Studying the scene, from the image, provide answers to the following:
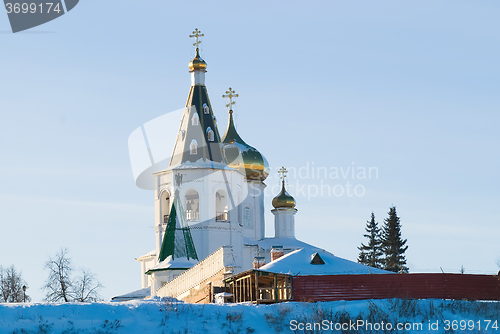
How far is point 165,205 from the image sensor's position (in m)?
46.8

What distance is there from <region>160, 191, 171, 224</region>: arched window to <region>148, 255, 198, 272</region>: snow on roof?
3714 mm

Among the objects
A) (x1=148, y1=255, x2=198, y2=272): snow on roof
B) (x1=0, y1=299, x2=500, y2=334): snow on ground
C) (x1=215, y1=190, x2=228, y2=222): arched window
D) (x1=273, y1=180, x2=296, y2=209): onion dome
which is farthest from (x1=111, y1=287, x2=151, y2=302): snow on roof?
(x1=0, y1=299, x2=500, y2=334): snow on ground

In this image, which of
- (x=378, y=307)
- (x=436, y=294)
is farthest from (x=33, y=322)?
(x=436, y=294)

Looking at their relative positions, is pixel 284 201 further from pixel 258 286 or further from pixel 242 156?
pixel 258 286

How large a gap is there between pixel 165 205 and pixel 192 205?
1265mm

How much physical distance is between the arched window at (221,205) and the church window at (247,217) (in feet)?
13.5

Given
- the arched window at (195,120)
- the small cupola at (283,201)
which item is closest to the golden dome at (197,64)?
the arched window at (195,120)

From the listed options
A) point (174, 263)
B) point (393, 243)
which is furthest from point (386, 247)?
point (174, 263)

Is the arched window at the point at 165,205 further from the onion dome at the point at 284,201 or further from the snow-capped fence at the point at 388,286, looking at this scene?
the snow-capped fence at the point at 388,286

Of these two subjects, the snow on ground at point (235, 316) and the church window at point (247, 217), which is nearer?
the snow on ground at point (235, 316)

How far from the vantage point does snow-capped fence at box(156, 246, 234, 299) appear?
3266 cm

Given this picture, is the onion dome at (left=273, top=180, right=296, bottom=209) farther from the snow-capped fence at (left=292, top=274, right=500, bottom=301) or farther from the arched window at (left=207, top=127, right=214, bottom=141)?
the snow-capped fence at (left=292, top=274, right=500, bottom=301)

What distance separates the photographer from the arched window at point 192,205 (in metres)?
46.0

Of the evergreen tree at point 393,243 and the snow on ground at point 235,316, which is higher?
the evergreen tree at point 393,243
